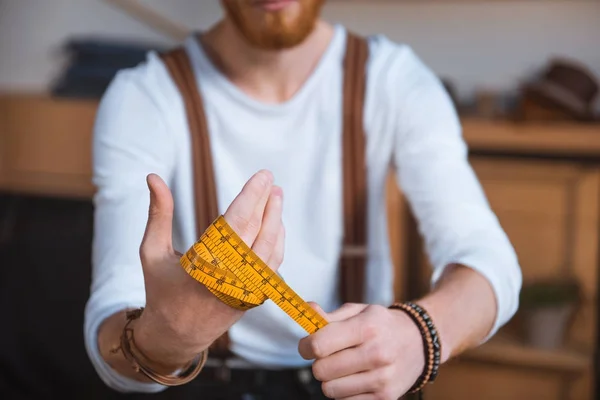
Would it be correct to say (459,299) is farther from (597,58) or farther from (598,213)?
(597,58)

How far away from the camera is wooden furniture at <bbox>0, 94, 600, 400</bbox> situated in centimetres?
143

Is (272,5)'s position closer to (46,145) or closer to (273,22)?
(273,22)

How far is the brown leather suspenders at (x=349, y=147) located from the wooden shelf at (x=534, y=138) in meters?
0.70

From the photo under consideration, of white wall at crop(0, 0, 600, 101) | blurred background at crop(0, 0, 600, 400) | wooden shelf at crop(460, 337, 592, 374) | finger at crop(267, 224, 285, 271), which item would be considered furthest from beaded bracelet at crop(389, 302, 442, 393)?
white wall at crop(0, 0, 600, 101)

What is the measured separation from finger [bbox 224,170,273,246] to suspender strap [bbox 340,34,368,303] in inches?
13.0

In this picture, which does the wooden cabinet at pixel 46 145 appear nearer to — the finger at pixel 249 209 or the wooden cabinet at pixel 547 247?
the wooden cabinet at pixel 547 247

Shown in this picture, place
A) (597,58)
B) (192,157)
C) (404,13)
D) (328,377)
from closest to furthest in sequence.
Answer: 1. (328,377)
2. (192,157)
3. (597,58)
4. (404,13)

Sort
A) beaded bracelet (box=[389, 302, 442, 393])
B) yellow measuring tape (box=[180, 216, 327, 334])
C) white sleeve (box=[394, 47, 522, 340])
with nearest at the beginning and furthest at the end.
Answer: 1. yellow measuring tape (box=[180, 216, 327, 334])
2. beaded bracelet (box=[389, 302, 442, 393])
3. white sleeve (box=[394, 47, 522, 340])

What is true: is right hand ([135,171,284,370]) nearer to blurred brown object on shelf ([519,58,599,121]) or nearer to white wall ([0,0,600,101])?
blurred brown object on shelf ([519,58,599,121])

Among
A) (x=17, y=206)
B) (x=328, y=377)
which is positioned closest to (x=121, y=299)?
(x=328, y=377)

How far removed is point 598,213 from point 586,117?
17 centimetres

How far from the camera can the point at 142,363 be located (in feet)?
1.68

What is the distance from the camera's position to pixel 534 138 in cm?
144

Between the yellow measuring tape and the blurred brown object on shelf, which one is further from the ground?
the yellow measuring tape
